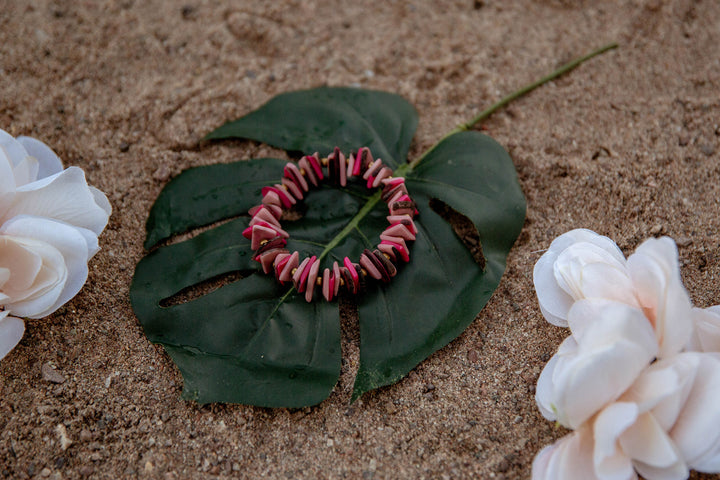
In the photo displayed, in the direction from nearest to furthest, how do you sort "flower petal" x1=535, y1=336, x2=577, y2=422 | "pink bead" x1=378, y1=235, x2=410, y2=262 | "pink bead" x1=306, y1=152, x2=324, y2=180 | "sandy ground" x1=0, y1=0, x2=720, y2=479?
"flower petal" x1=535, y1=336, x2=577, y2=422
"sandy ground" x1=0, y1=0, x2=720, y2=479
"pink bead" x1=378, y1=235, x2=410, y2=262
"pink bead" x1=306, y1=152, x2=324, y2=180

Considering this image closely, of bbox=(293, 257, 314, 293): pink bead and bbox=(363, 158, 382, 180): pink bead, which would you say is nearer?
bbox=(293, 257, 314, 293): pink bead

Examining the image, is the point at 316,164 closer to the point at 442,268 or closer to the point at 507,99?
the point at 442,268

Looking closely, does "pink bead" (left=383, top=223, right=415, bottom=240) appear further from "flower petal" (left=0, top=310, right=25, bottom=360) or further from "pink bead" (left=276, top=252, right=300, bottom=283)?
"flower petal" (left=0, top=310, right=25, bottom=360)

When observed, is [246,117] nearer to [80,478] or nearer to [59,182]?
[59,182]

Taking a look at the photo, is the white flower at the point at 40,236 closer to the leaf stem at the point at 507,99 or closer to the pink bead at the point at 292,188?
the pink bead at the point at 292,188

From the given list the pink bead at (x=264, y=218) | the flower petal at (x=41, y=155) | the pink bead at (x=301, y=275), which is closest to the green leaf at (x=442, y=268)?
the pink bead at (x=301, y=275)

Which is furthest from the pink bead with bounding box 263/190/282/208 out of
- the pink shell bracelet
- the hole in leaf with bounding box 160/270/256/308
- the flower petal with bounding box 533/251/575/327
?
the flower petal with bounding box 533/251/575/327
